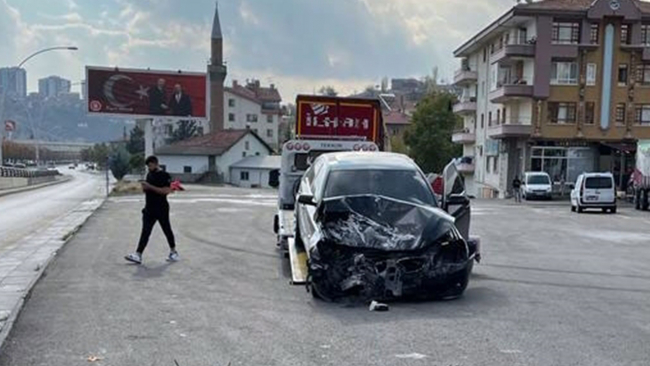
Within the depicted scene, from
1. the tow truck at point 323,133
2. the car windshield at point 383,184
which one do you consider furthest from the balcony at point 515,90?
the car windshield at point 383,184

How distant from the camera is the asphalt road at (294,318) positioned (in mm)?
6594

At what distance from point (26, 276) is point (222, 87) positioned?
111490 millimetres

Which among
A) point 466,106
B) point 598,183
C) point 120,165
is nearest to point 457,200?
point 598,183

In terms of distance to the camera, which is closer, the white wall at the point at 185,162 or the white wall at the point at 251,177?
the white wall at the point at 251,177

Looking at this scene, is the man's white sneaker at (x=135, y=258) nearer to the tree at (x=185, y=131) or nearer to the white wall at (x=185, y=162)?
the white wall at (x=185, y=162)

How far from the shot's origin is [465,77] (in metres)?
71.2

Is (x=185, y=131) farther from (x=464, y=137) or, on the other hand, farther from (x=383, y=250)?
(x=383, y=250)

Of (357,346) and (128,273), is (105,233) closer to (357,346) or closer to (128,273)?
(128,273)

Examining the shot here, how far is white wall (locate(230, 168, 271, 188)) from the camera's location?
86.0 metres

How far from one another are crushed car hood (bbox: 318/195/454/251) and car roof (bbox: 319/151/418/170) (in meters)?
1.16

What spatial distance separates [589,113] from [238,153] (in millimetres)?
48437

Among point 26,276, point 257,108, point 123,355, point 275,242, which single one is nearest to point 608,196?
point 275,242

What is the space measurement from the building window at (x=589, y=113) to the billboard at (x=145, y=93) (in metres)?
28.7

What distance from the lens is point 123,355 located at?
259 inches
